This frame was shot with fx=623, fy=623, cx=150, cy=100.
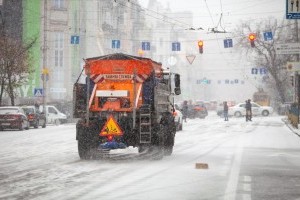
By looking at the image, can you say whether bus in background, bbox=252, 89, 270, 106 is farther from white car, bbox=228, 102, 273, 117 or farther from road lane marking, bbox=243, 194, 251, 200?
road lane marking, bbox=243, 194, 251, 200

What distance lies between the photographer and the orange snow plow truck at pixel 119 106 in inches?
621

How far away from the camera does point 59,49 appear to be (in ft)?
209

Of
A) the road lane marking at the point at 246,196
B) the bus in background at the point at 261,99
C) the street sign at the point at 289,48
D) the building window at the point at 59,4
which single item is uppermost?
the building window at the point at 59,4

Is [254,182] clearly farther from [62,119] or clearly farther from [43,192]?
[62,119]

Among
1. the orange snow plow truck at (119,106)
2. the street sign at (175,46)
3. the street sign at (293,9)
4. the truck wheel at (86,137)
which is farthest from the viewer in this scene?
the street sign at (175,46)

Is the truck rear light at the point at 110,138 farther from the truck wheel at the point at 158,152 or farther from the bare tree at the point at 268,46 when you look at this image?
the bare tree at the point at 268,46

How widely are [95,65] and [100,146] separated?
2242mm

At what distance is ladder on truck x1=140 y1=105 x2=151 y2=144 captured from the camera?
1567 cm

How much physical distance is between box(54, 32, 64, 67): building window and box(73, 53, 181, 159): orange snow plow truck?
1848 inches

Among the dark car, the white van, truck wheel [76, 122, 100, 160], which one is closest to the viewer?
truck wheel [76, 122, 100, 160]

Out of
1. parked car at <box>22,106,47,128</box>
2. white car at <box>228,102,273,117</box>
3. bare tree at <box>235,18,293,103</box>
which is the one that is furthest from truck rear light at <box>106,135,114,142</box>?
white car at <box>228,102,273,117</box>

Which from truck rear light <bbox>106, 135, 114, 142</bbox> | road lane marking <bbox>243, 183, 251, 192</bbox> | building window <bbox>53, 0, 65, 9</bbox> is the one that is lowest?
road lane marking <bbox>243, 183, 251, 192</bbox>

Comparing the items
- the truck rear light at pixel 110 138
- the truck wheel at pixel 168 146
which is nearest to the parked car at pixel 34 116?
the truck wheel at pixel 168 146

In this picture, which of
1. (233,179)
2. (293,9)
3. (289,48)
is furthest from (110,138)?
(289,48)
